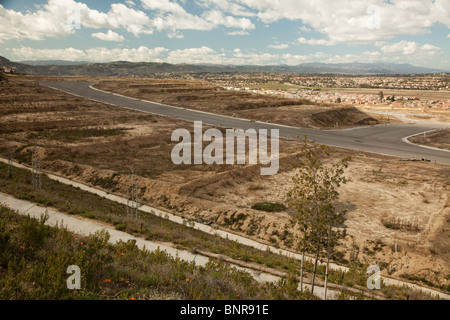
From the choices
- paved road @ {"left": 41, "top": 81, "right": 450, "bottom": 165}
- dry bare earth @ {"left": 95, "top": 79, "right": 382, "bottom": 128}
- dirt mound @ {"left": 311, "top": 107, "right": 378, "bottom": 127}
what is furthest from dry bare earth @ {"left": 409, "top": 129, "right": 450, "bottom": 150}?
dry bare earth @ {"left": 95, "top": 79, "right": 382, "bottom": 128}

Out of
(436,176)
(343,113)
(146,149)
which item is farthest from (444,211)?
(343,113)

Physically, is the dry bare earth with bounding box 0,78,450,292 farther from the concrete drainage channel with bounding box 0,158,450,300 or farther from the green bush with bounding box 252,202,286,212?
the green bush with bounding box 252,202,286,212

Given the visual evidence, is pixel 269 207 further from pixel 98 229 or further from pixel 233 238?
pixel 98 229

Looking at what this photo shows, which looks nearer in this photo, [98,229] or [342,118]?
[98,229]

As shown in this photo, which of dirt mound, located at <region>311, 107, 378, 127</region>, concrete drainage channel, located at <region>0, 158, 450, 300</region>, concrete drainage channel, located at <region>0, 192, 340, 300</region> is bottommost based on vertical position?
concrete drainage channel, located at <region>0, 158, 450, 300</region>

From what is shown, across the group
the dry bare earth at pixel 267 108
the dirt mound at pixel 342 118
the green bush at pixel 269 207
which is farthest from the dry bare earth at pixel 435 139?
the green bush at pixel 269 207

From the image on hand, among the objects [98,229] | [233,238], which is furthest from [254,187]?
[98,229]
